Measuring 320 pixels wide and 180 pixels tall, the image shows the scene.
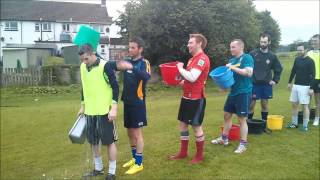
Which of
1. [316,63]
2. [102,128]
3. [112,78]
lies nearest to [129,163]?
[102,128]

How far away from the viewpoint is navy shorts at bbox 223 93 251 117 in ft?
24.3

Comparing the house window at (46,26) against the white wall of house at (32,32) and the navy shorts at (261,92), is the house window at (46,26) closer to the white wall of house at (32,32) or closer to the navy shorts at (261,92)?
the white wall of house at (32,32)

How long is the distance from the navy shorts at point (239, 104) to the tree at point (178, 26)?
16145 millimetres

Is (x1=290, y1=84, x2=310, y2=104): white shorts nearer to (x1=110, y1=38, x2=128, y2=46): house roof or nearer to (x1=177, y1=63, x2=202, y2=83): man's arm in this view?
(x1=177, y1=63, x2=202, y2=83): man's arm

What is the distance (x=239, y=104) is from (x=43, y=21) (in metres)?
48.6

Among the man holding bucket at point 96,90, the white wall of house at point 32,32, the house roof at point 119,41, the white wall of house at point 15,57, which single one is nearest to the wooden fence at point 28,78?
the house roof at point 119,41

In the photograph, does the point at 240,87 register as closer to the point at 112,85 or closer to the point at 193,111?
the point at 193,111

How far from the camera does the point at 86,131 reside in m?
5.92

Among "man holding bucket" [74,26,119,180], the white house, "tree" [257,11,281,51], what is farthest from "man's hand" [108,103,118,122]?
"tree" [257,11,281,51]

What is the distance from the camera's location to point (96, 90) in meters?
5.80

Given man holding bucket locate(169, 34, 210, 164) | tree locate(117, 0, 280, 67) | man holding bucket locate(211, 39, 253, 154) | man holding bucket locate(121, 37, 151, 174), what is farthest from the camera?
tree locate(117, 0, 280, 67)

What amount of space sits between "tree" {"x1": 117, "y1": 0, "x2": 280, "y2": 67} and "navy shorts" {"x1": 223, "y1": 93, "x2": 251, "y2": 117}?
16.1 metres

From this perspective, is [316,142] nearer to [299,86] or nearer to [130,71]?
[299,86]

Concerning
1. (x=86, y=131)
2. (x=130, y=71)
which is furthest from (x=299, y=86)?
(x=86, y=131)
